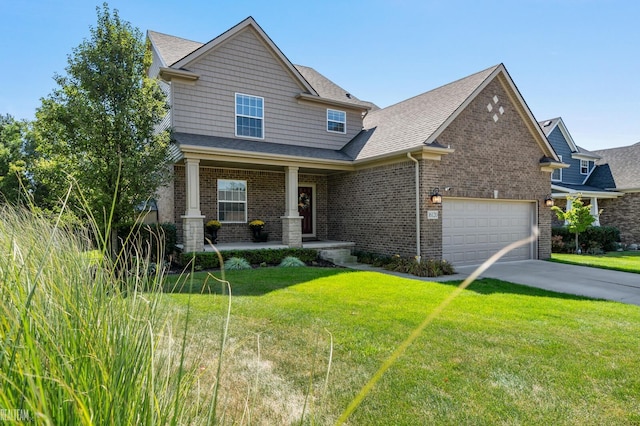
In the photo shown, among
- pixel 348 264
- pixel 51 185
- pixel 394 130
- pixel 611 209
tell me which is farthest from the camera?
pixel 611 209

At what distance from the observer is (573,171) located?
78.0ft

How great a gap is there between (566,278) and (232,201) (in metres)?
11.2

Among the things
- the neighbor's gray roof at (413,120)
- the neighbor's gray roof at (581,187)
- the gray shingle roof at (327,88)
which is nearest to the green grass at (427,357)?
the neighbor's gray roof at (413,120)

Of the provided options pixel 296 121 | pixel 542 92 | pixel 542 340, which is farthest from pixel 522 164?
pixel 542 340

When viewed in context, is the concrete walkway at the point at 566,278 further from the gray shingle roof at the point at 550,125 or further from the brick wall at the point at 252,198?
the gray shingle roof at the point at 550,125

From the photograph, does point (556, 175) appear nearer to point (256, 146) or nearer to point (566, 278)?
point (566, 278)

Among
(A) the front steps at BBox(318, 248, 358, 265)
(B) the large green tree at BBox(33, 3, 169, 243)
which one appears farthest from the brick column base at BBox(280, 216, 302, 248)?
(B) the large green tree at BBox(33, 3, 169, 243)

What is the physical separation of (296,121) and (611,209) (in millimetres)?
21224

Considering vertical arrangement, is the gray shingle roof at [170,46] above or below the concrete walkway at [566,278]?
above

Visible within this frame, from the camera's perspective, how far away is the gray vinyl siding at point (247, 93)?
40.5 feet

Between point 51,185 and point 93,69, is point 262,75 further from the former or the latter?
point 51,185

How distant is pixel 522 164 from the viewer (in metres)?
13.4

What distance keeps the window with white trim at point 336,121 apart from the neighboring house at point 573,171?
45.3 ft

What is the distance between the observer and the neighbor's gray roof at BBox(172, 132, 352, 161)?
37.5 ft
